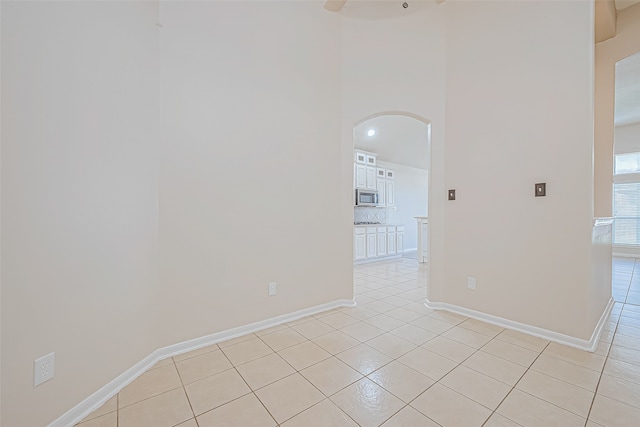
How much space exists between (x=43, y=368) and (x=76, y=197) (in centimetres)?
86

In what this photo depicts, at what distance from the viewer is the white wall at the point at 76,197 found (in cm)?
118

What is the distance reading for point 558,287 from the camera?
7.30ft

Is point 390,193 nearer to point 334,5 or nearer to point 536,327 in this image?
point 334,5

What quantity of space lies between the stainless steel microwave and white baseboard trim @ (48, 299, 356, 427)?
3.41 m

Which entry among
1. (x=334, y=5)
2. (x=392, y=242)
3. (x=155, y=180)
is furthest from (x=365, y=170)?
(x=155, y=180)

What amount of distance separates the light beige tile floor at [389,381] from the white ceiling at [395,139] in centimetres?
453

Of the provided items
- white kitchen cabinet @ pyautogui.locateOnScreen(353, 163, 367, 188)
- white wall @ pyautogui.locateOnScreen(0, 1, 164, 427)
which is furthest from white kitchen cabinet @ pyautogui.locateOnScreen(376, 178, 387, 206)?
white wall @ pyautogui.locateOnScreen(0, 1, 164, 427)

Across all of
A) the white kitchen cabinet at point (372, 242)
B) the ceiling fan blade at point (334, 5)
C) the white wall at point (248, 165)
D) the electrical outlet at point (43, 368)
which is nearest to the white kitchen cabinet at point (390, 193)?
the white kitchen cabinet at point (372, 242)

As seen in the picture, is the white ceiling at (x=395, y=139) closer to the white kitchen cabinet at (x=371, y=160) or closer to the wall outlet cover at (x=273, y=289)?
the white kitchen cabinet at (x=371, y=160)

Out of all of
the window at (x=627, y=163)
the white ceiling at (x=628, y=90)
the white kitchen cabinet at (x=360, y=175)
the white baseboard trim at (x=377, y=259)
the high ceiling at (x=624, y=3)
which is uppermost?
the high ceiling at (x=624, y=3)

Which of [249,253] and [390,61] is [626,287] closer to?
[390,61]

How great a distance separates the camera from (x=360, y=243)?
5.84 metres

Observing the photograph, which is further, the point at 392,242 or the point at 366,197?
the point at 392,242

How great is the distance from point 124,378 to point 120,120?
1674 millimetres
